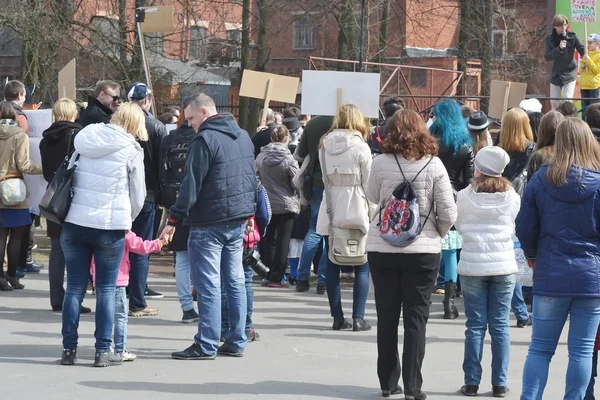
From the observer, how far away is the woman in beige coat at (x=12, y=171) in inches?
442

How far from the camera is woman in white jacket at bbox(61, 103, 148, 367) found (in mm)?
7645

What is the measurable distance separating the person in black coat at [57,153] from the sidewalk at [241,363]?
0.28 metres

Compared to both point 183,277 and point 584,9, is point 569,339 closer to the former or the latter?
point 183,277

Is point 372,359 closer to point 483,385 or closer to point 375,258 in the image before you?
point 483,385

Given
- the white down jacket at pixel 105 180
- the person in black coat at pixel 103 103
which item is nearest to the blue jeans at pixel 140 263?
the person in black coat at pixel 103 103

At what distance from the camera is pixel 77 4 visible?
993 inches

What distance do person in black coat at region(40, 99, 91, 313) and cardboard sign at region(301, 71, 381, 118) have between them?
2.62 meters

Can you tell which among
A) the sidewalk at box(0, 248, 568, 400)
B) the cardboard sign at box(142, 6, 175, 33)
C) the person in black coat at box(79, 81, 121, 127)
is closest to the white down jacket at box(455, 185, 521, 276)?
the sidewalk at box(0, 248, 568, 400)

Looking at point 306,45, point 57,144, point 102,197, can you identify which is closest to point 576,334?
point 102,197

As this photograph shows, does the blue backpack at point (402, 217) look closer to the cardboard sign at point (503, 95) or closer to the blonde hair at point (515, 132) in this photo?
the blonde hair at point (515, 132)

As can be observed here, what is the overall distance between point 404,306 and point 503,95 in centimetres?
648

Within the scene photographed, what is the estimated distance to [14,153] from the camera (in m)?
11.3

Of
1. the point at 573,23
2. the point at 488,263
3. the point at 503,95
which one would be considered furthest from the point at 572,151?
the point at 573,23

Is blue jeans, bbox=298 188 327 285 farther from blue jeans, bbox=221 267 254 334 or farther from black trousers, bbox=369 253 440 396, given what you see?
black trousers, bbox=369 253 440 396
